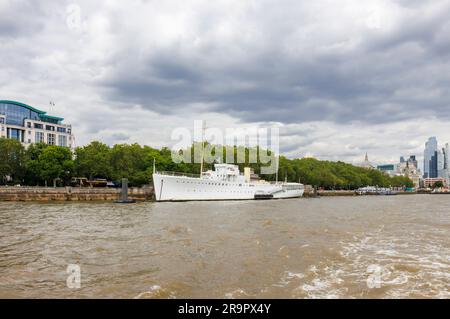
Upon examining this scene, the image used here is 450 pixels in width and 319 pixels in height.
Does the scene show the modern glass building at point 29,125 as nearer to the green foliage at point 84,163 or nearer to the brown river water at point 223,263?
the green foliage at point 84,163

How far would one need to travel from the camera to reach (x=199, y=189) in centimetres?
6600

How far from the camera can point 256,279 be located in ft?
38.7

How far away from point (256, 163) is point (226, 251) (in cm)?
10544

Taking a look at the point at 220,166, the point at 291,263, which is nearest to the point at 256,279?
the point at 291,263

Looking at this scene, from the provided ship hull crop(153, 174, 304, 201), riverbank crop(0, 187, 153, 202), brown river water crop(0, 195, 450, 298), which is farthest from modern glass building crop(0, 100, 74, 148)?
brown river water crop(0, 195, 450, 298)

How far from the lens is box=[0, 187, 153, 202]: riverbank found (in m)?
62.2

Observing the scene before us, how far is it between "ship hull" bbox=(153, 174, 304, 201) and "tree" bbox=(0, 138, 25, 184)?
38.8 metres

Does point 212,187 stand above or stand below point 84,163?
below

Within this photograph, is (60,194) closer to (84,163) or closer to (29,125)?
(84,163)

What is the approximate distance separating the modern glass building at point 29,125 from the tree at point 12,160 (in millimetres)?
20696

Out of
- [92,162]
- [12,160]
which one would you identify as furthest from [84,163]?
[12,160]

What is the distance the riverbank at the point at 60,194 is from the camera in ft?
204

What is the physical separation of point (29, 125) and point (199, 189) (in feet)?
228
